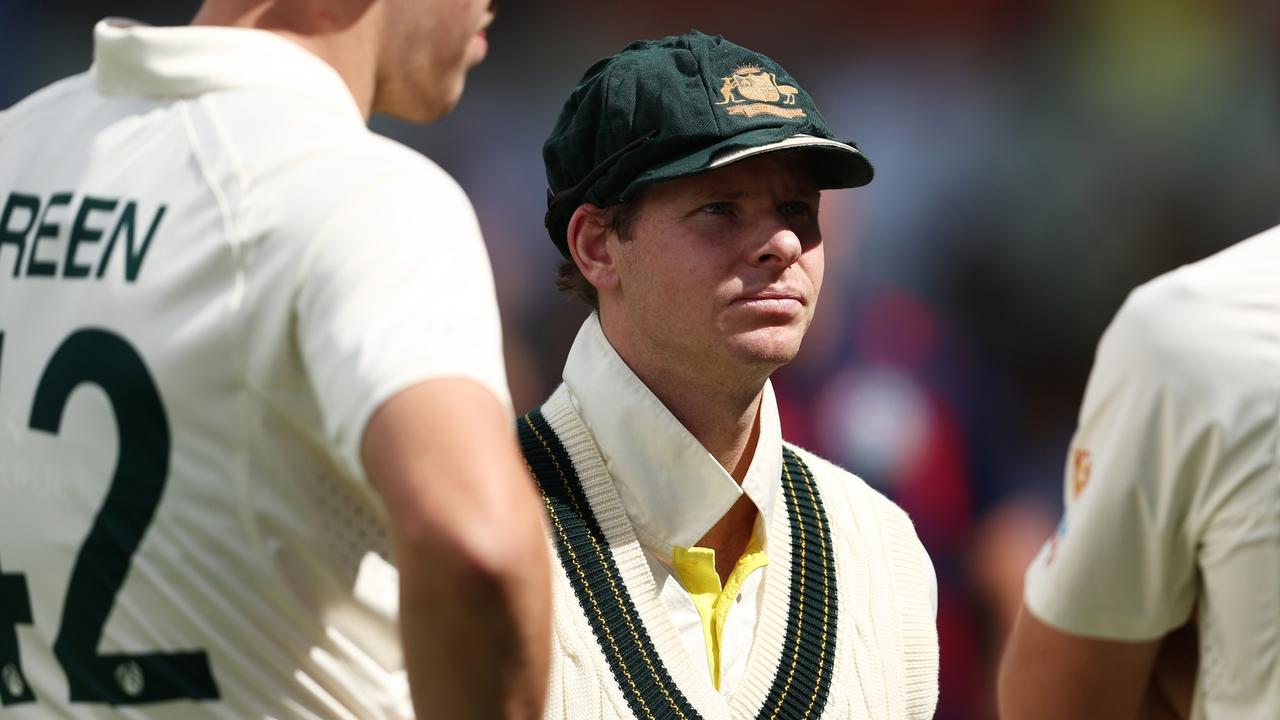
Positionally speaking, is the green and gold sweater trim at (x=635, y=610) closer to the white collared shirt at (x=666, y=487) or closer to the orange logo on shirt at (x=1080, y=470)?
the white collared shirt at (x=666, y=487)

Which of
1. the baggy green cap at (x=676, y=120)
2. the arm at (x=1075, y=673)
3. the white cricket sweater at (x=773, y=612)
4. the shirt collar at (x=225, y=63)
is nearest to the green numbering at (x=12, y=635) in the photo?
the shirt collar at (x=225, y=63)

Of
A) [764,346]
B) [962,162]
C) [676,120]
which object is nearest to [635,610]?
[764,346]

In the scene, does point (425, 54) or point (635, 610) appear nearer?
point (425, 54)

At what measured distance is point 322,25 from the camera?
171 cm

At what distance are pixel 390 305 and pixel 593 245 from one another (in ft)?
4.75

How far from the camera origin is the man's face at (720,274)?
2.68m

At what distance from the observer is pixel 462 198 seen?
1.54 meters

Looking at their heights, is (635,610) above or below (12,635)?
below

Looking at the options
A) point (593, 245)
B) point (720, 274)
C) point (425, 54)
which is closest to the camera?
point (425, 54)

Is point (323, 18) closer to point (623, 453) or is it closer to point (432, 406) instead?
point (432, 406)

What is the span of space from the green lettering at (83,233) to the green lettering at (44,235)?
0.10ft

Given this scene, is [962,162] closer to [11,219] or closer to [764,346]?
[764,346]

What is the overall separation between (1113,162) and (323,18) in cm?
598

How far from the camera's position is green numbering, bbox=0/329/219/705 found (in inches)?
61.4
